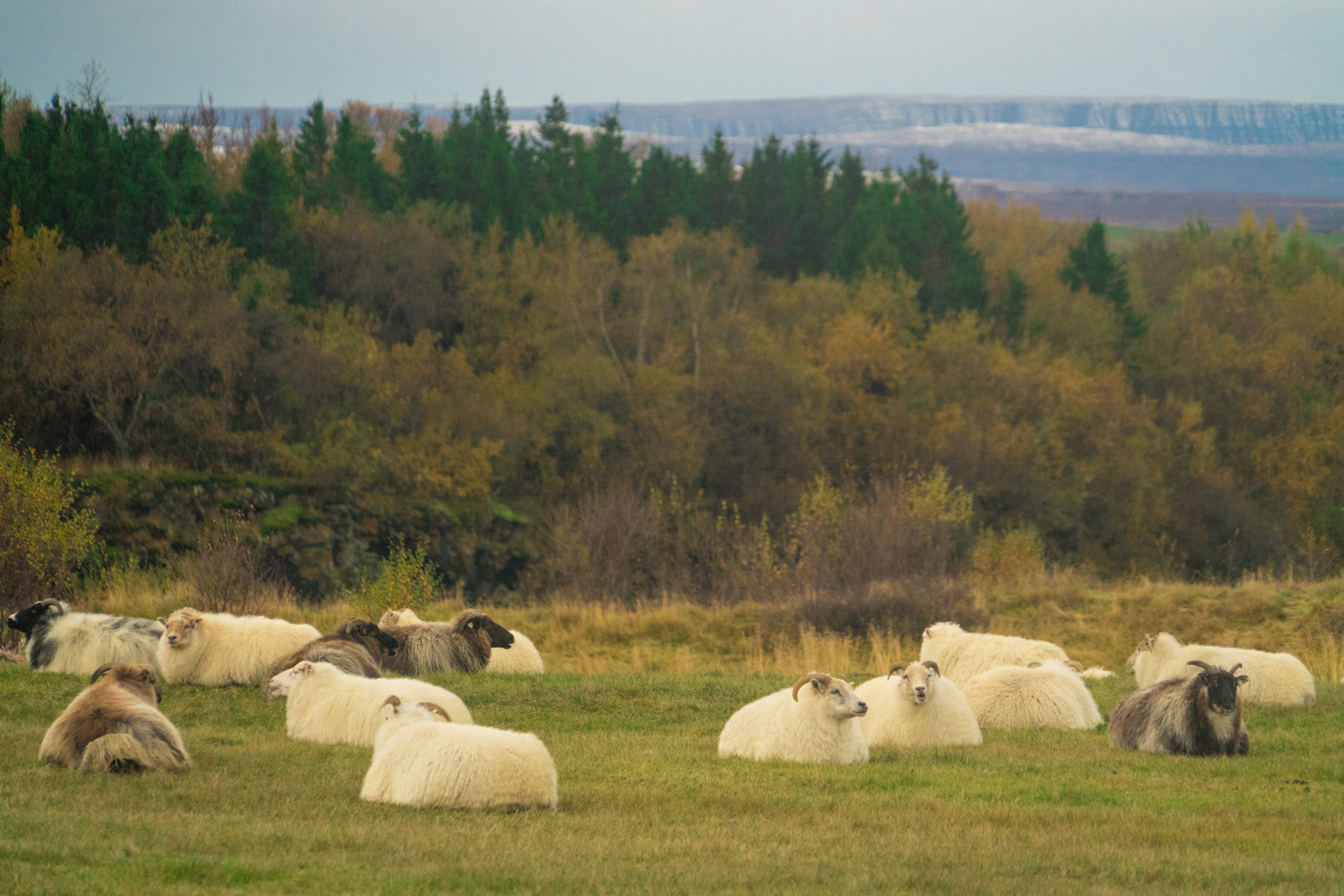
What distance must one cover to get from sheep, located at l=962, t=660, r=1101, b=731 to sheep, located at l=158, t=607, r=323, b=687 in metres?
7.70

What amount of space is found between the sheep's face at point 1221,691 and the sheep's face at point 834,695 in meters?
3.18

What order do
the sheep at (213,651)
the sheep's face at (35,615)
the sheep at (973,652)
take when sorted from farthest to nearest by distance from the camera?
the sheep at (973,652) → the sheep's face at (35,615) → the sheep at (213,651)

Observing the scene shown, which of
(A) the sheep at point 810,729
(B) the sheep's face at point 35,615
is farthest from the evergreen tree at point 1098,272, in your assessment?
(A) the sheep at point 810,729

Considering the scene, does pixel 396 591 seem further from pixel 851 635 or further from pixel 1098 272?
pixel 1098 272

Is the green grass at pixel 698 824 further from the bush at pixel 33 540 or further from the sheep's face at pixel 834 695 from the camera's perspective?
the bush at pixel 33 540

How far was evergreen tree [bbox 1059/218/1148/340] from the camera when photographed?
8725cm

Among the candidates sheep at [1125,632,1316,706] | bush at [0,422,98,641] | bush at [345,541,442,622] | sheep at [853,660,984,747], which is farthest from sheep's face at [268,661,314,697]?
bush at [0,422,98,641]

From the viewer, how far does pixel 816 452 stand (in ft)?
239

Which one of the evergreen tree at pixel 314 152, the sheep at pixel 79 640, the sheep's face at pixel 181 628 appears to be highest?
the evergreen tree at pixel 314 152

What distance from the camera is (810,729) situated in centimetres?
1168

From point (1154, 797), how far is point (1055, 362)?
7070cm

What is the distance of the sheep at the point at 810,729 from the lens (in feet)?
37.9

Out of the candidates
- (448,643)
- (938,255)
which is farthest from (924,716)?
(938,255)

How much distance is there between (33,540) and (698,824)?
19.0 metres
